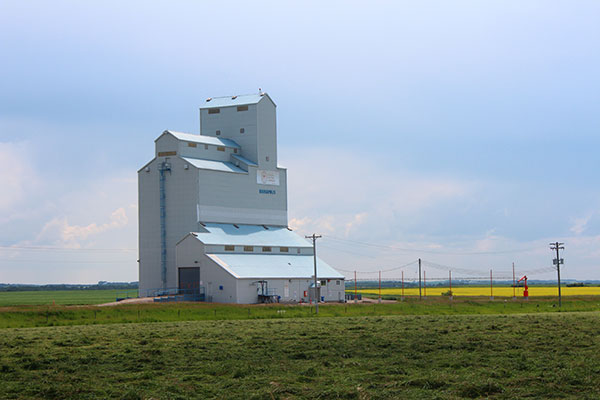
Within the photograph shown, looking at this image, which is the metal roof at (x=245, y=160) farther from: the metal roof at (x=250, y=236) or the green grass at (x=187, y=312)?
the green grass at (x=187, y=312)

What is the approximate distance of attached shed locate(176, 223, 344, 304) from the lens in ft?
239

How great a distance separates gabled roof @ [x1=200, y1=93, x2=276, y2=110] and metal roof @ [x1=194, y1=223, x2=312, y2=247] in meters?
15.2

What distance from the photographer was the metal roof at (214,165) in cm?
8045

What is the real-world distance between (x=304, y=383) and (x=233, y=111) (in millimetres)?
70879

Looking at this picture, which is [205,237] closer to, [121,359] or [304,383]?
[121,359]

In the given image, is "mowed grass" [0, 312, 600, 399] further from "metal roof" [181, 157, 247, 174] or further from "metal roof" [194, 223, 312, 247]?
"metal roof" [181, 157, 247, 174]

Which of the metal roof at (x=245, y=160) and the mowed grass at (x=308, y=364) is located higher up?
the metal roof at (x=245, y=160)

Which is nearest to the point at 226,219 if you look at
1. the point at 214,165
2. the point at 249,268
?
the point at 214,165

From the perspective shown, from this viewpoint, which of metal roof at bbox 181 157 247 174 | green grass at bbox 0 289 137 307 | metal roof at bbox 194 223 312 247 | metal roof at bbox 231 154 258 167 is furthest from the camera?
green grass at bbox 0 289 137 307

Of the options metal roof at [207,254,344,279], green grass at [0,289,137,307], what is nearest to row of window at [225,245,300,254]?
metal roof at [207,254,344,279]

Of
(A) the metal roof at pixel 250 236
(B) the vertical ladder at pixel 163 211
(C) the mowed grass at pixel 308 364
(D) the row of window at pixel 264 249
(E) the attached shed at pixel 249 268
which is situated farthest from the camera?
(B) the vertical ladder at pixel 163 211

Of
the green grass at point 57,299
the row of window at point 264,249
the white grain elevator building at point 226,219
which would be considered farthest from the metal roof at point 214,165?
the green grass at point 57,299

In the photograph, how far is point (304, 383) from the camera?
70.5 feet

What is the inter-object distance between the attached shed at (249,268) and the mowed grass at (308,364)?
34901mm
